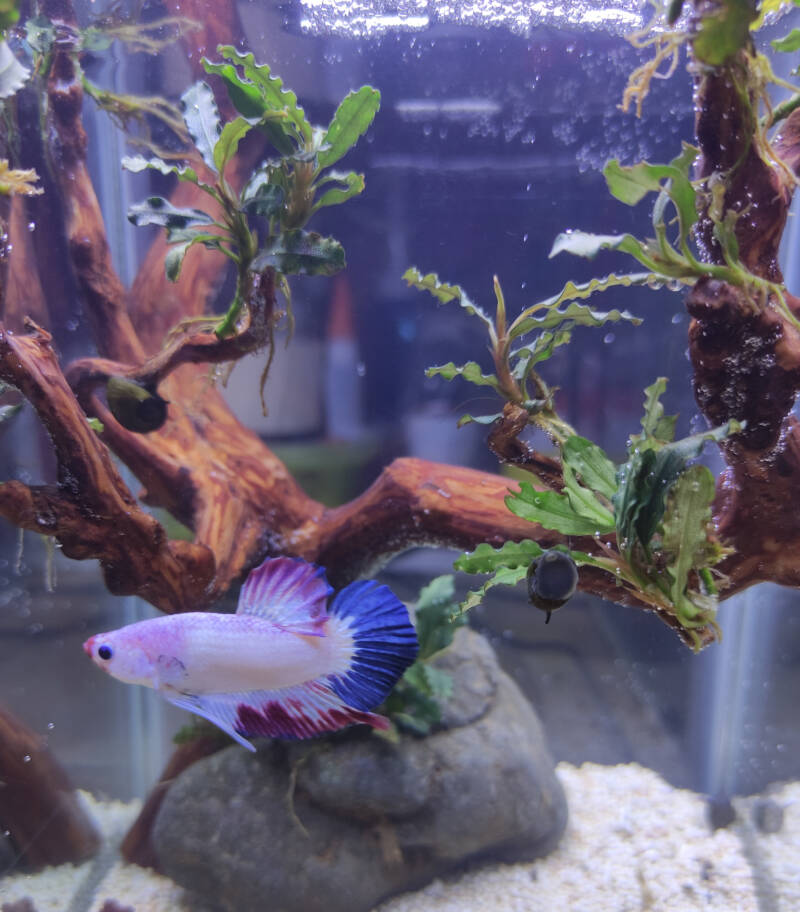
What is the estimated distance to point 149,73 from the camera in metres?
3.32

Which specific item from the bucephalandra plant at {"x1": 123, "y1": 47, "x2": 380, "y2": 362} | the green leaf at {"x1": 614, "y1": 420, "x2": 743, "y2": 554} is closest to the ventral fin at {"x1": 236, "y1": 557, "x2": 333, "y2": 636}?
the green leaf at {"x1": 614, "y1": 420, "x2": 743, "y2": 554}

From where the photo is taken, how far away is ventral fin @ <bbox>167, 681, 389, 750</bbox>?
135cm

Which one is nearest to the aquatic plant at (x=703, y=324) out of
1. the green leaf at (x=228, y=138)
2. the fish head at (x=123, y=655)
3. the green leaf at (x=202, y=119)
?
the fish head at (x=123, y=655)

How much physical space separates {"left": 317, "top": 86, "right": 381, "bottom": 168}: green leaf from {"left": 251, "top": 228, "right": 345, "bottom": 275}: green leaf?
0.87ft

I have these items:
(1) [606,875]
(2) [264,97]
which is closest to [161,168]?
(2) [264,97]

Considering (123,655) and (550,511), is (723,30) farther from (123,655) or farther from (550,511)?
(123,655)

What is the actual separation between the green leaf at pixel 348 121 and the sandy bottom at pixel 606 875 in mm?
2862

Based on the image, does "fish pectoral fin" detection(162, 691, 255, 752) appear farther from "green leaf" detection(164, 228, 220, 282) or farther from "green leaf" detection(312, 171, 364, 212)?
"green leaf" detection(312, 171, 364, 212)

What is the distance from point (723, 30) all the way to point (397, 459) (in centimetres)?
177

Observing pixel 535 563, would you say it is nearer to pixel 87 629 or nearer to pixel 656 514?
pixel 656 514

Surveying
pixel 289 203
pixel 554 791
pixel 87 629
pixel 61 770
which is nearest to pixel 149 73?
pixel 289 203

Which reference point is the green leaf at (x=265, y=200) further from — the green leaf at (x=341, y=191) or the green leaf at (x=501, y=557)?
the green leaf at (x=501, y=557)

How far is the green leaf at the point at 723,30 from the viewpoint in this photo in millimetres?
1221

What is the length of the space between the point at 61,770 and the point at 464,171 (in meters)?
3.62
